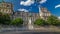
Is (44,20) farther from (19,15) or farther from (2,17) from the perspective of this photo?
(2,17)

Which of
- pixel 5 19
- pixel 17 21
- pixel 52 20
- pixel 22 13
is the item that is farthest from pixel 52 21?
pixel 5 19

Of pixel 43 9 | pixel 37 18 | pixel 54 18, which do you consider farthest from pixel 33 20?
pixel 54 18

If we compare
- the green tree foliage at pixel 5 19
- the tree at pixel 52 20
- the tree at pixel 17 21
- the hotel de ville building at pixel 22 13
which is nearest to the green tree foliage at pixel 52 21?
the tree at pixel 52 20

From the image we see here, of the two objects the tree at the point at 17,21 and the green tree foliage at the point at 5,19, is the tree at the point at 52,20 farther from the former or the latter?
the green tree foliage at the point at 5,19

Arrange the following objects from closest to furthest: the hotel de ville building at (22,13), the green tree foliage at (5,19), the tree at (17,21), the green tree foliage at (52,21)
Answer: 1. the green tree foliage at (5,19)
2. the tree at (17,21)
3. the hotel de ville building at (22,13)
4. the green tree foliage at (52,21)

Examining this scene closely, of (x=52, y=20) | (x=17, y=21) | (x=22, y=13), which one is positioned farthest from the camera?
(x=52, y=20)

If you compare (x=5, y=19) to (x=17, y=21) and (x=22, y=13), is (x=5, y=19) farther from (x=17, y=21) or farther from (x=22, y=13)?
(x=22, y=13)

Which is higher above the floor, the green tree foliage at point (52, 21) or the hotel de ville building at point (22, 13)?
the hotel de ville building at point (22, 13)

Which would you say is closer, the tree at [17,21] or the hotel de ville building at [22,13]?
the tree at [17,21]

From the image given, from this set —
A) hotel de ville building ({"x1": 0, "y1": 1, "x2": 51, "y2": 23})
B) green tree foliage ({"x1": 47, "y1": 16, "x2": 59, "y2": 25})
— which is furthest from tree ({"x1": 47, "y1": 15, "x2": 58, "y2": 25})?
hotel de ville building ({"x1": 0, "y1": 1, "x2": 51, "y2": 23})

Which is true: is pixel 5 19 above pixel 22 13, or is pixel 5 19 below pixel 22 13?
below

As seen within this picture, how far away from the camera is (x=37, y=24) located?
10344mm

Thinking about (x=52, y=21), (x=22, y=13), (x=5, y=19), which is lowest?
(x=52, y=21)

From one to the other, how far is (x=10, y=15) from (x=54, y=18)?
9.66 ft
